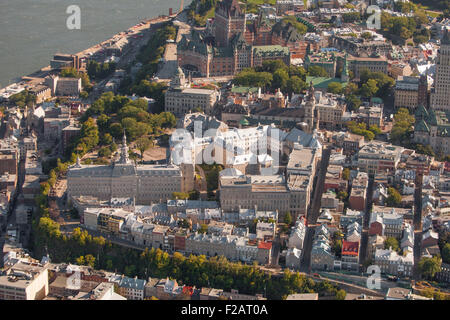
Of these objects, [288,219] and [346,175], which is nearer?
[288,219]

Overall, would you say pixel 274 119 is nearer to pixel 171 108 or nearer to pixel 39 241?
pixel 171 108

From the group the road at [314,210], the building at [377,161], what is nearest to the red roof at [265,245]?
the road at [314,210]

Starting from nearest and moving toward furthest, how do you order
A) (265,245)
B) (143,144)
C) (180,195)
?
(265,245) < (180,195) < (143,144)

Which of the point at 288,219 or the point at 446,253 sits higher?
the point at 288,219

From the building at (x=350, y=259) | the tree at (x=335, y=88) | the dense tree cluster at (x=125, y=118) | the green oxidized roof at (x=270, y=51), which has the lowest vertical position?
the building at (x=350, y=259)

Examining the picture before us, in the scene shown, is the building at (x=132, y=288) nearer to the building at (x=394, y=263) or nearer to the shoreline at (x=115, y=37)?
the building at (x=394, y=263)

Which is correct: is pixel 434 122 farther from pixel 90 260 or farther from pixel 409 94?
pixel 90 260

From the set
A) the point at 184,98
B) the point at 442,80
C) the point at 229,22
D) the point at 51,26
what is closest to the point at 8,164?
the point at 184,98

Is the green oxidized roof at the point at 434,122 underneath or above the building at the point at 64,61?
underneath
